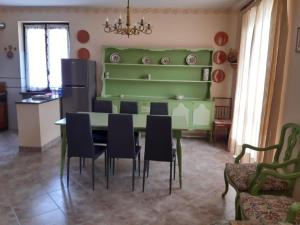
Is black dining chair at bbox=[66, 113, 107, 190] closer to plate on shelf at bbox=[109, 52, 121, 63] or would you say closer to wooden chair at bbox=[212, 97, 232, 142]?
plate on shelf at bbox=[109, 52, 121, 63]

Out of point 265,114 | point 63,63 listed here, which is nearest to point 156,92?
point 63,63

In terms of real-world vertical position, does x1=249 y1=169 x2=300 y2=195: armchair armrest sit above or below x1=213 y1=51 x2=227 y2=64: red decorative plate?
below

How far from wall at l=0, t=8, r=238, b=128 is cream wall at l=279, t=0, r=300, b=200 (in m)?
2.67

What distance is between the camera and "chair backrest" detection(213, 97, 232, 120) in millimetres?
5316

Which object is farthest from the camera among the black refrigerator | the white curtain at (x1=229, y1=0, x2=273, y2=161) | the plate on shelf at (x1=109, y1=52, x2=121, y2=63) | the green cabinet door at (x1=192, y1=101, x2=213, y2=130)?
the plate on shelf at (x1=109, y1=52, x2=121, y2=63)

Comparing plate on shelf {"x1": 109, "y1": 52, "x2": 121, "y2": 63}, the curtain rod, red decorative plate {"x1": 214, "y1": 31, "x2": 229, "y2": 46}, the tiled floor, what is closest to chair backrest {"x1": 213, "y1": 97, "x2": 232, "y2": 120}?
red decorative plate {"x1": 214, "y1": 31, "x2": 229, "y2": 46}

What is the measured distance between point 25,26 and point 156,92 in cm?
327

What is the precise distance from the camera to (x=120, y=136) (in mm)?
2879

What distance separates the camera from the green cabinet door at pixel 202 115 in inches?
199

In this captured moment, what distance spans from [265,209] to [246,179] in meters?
0.55

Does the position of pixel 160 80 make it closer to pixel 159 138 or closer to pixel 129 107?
pixel 129 107

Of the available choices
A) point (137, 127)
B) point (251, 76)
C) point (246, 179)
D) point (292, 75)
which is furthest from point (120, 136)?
point (251, 76)

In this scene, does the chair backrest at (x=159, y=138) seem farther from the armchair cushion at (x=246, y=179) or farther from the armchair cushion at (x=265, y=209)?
the armchair cushion at (x=265, y=209)

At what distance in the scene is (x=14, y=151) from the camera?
13.9 feet
